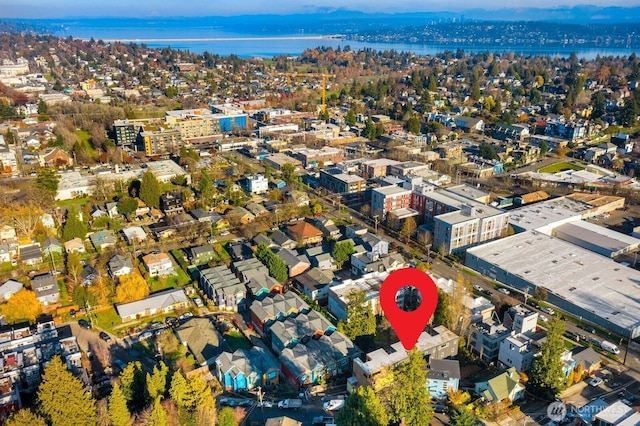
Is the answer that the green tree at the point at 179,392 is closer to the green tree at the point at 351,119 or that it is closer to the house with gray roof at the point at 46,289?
the house with gray roof at the point at 46,289

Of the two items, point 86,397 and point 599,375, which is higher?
point 86,397

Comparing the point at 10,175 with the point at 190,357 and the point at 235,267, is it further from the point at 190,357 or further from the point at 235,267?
the point at 190,357

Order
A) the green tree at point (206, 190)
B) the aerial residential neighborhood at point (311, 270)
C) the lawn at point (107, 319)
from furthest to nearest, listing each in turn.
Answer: the green tree at point (206, 190), the lawn at point (107, 319), the aerial residential neighborhood at point (311, 270)

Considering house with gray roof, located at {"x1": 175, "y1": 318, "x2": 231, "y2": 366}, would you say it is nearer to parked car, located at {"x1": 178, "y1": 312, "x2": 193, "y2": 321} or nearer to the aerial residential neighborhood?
the aerial residential neighborhood

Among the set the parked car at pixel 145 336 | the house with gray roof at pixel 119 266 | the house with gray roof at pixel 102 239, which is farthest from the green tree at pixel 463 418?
the house with gray roof at pixel 102 239

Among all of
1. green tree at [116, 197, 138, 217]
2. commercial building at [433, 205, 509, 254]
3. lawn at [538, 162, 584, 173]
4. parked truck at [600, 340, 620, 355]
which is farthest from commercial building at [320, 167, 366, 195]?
parked truck at [600, 340, 620, 355]

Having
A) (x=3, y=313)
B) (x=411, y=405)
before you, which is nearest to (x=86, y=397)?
(x=3, y=313)
